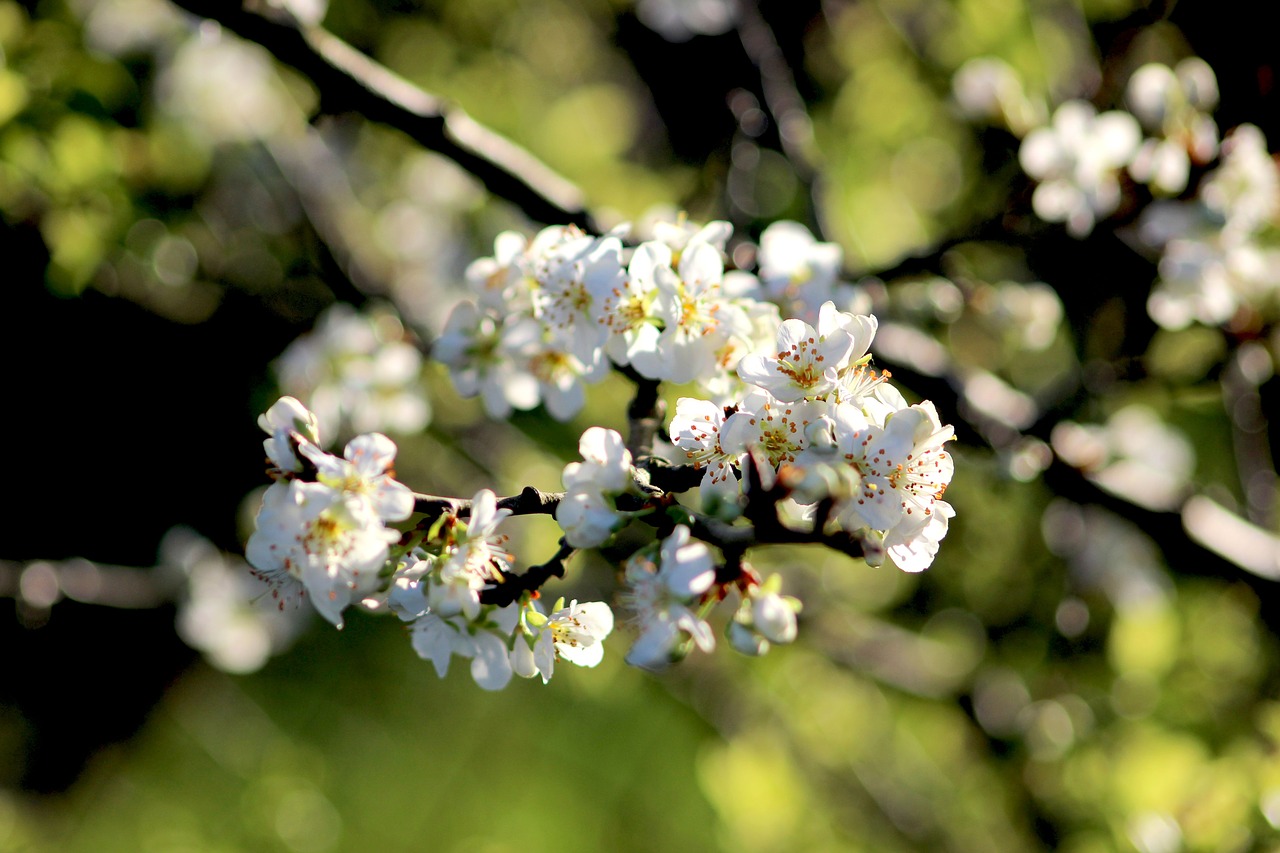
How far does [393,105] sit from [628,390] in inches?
47.1

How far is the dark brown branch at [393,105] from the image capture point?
142 cm

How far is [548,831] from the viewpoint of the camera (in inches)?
144

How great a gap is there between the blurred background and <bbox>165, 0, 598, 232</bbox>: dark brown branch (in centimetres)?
4

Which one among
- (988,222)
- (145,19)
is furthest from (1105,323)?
(145,19)

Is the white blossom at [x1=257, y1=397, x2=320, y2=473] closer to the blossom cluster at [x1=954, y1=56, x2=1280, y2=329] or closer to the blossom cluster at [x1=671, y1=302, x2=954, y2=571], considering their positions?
the blossom cluster at [x1=671, y1=302, x2=954, y2=571]

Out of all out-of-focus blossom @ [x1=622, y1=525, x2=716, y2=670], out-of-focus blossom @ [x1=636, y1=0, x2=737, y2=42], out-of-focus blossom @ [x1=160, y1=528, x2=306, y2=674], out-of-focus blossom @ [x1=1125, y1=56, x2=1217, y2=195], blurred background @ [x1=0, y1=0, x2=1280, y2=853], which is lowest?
out-of-focus blossom @ [x1=160, y1=528, x2=306, y2=674]

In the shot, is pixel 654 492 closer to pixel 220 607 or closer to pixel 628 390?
pixel 628 390

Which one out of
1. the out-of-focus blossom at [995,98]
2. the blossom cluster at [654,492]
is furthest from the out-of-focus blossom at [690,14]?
the blossom cluster at [654,492]

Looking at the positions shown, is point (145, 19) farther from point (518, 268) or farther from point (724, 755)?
point (724, 755)

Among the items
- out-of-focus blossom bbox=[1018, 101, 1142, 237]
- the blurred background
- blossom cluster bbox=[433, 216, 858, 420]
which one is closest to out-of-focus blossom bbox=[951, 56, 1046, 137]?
the blurred background

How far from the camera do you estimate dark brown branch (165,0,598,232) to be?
55.7 inches

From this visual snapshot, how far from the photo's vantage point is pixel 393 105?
4.84 feet

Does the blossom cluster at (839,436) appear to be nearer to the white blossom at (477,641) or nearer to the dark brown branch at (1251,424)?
the white blossom at (477,641)

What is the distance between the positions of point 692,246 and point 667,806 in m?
3.01
